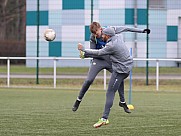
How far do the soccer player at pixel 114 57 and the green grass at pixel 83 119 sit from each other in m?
0.37

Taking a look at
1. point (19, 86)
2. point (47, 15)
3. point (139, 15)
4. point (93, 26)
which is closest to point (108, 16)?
point (139, 15)

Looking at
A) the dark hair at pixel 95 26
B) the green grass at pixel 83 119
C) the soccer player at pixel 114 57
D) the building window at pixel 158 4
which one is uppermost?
the building window at pixel 158 4

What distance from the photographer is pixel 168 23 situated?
30.1 meters

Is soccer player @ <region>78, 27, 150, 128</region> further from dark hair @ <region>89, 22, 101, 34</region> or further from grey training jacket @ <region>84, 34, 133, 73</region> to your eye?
dark hair @ <region>89, 22, 101, 34</region>

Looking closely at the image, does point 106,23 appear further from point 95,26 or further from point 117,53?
point 117,53

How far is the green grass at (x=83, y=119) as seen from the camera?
993 cm

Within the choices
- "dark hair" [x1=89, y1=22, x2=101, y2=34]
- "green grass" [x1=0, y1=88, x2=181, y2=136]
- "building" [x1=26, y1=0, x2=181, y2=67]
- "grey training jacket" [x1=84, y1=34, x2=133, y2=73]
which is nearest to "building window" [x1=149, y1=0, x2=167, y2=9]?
"building" [x1=26, y1=0, x2=181, y2=67]

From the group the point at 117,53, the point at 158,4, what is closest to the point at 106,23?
the point at 158,4

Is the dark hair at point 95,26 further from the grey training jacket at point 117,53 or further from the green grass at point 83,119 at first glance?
the green grass at point 83,119

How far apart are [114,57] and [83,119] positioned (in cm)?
169

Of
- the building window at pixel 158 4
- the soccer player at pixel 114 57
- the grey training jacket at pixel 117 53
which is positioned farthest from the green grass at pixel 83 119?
the building window at pixel 158 4

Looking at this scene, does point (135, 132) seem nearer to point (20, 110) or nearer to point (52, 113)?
point (52, 113)

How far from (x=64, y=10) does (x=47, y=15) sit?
1.14 metres

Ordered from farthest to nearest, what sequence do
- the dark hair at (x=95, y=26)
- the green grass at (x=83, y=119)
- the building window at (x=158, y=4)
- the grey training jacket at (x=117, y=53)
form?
the building window at (x=158, y=4)
the dark hair at (x=95, y=26)
the grey training jacket at (x=117, y=53)
the green grass at (x=83, y=119)
